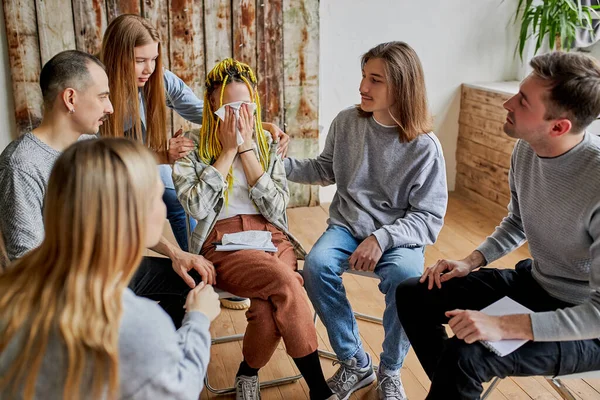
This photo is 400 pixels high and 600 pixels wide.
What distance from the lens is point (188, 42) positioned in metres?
3.43

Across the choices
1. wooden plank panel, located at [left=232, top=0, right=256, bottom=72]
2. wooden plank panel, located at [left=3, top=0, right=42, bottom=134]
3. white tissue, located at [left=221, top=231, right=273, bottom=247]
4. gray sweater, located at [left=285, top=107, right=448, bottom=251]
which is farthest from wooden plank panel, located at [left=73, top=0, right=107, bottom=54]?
white tissue, located at [left=221, top=231, right=273, bottom=247]

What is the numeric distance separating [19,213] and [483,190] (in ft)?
10.1

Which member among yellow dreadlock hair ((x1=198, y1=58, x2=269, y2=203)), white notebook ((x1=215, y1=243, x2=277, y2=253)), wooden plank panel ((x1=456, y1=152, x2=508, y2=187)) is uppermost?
yellow dreadlock hair ((x1=198, y1=58, x2=269, y2=203))

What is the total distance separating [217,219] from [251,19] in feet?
5.79

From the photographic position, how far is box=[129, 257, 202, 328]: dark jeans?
6.39ft

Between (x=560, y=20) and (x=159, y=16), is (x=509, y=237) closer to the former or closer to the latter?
(x=560, y=20)

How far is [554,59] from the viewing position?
162cm

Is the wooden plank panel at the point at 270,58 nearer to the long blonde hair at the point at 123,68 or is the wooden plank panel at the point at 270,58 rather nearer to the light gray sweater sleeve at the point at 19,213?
the long blonde hair at the point at 123,68

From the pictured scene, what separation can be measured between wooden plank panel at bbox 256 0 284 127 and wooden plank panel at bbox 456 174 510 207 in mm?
1403

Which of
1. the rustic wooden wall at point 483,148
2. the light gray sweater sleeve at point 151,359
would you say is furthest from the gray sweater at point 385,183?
the rustic wooden wall at point 483,148

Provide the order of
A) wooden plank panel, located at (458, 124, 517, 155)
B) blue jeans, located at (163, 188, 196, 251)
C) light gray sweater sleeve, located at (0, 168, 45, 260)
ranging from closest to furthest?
light gray sweater sleeve, located at (0, 168, 45, 260)
blue jeans, located at (163, 188, 196, 251)
wooden plank panel, located at (458, 124, 517, 155)

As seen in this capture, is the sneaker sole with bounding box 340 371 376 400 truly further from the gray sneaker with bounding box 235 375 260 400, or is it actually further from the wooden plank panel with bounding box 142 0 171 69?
the wooden plank panel with bounding box 142 0 171 69

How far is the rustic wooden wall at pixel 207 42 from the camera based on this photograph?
10.4ft

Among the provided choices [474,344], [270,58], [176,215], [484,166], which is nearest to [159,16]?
[270,58]
